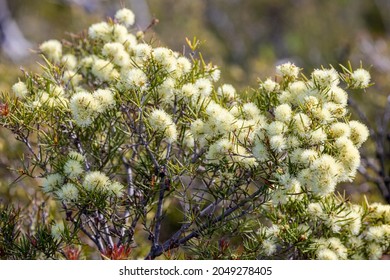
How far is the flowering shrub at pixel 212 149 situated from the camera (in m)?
1.91

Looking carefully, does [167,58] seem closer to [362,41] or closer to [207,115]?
[207,115]

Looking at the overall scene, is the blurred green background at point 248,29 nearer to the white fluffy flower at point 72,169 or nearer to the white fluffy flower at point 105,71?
the white fluffy flower at point 105,71

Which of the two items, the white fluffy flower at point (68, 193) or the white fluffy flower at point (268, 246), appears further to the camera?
the white fluffy flower at point (268, 246)

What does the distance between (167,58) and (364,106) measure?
5.01m

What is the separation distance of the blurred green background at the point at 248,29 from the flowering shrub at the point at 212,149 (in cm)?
388

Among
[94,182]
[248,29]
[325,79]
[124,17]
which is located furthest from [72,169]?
[248,29]

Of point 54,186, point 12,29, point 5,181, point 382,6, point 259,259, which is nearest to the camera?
point 54,186

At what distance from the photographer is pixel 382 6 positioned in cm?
1323

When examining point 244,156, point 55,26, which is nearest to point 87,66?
point 244,156

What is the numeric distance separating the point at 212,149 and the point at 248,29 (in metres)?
12.6

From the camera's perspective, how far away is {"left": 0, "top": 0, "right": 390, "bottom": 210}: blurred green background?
7938 mm

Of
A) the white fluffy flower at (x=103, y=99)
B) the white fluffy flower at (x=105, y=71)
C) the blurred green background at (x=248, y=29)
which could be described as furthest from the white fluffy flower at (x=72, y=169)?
the blurred green background at (x=248, y=29)

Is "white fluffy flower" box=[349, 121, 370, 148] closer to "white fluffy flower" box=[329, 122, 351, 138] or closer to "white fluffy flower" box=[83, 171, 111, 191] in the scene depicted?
"white fluffy flower" box=[329, 122, 351, 138]

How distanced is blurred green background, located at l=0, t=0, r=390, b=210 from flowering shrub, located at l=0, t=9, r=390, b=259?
3.88m
